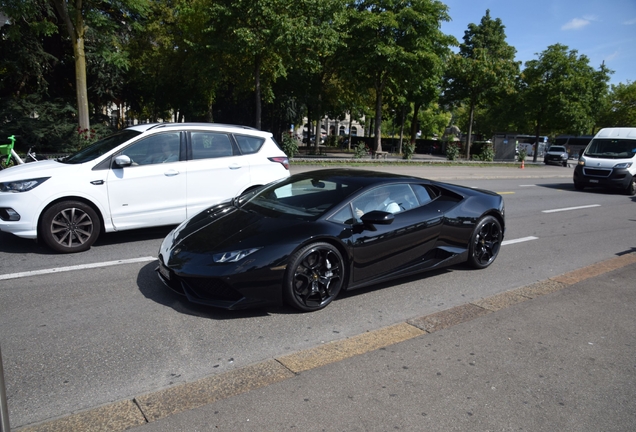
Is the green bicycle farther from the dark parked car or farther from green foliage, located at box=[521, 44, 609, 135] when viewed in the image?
the dark parked car

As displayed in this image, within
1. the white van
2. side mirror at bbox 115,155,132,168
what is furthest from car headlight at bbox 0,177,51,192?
the white van

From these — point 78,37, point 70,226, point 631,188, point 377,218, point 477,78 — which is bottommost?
point 631,188

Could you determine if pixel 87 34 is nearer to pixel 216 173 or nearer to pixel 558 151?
pixel 216 173

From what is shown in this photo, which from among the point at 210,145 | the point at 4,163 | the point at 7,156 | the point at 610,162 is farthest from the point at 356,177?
the point at 610,162

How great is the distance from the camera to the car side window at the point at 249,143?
805cm

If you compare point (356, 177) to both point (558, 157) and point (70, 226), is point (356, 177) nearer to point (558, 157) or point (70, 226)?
point (70, 226)

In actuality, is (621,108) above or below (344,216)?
above

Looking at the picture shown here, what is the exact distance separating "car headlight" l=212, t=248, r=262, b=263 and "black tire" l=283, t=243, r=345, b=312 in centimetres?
38

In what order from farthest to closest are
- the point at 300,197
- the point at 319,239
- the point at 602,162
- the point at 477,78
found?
1. the point at 477,78
2. the point at 602,162
3. the point at 300,197
4. the point at 319,239

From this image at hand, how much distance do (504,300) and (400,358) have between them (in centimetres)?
193

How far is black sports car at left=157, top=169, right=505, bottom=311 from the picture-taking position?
14.4ft

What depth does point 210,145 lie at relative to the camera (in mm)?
7691

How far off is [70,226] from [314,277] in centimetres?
364

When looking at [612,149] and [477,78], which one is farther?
[477,78]
